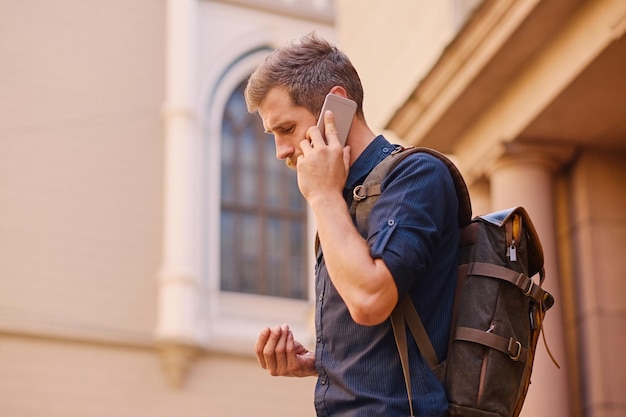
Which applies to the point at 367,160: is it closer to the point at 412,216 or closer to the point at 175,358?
the point at 412,216

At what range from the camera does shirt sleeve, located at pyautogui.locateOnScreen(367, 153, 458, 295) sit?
2.82 metres

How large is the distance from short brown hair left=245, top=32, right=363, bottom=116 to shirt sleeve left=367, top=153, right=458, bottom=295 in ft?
1.18

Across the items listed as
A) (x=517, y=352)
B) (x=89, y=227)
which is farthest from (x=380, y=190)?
(x=89, y=227)

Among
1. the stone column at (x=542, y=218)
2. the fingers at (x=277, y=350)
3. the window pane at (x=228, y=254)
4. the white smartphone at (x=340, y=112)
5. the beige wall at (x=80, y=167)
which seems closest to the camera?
the white smartphone at (x=340, y=112)

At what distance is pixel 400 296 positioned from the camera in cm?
284

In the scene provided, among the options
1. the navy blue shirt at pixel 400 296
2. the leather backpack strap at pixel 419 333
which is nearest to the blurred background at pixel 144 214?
the navy blue shirt at pixel 400 296

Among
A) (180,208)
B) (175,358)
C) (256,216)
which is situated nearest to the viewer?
(175,358)

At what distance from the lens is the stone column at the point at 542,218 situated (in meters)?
6.80

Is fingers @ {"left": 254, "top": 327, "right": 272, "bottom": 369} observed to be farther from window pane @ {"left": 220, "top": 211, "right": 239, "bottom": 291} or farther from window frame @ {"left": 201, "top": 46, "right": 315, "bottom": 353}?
window pane @ {"left": 220, "top": 211, "right": 239, "bottom": 291}

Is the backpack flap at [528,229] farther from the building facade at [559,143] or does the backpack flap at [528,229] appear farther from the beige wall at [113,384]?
the beige wall at [113,384]

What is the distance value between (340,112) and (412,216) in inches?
16.9

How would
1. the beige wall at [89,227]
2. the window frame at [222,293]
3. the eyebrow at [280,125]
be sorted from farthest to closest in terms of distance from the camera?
1. the window frame at [222,293]
2. the beige wall at [89,227]
3. the eyebrow at [280,125]

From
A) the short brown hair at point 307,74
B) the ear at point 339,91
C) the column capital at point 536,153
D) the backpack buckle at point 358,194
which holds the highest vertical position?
the column capital at point 536,153

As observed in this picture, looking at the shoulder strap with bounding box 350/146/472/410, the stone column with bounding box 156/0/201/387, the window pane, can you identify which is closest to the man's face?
the shoulder strap with bounding box 350/146/472/410
